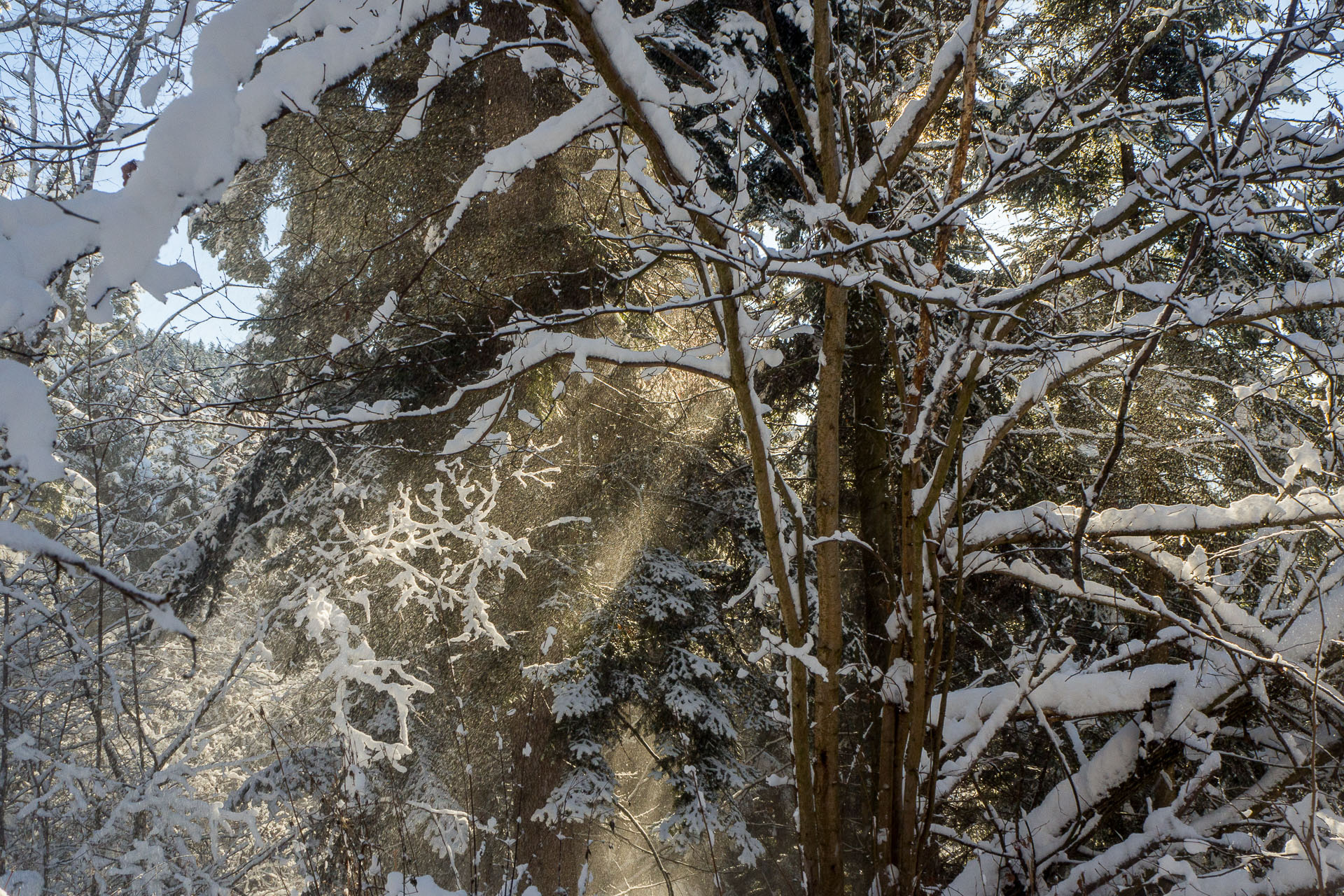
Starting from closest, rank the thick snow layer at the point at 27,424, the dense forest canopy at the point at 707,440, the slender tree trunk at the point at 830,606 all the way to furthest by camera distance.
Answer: the thick snow layer at the point at 27,424 → the dense forest canopy at the point at 707,440 → the slender tree trunk at the point at 830,606

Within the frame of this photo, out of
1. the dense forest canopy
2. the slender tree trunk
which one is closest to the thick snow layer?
the dense forest canopy

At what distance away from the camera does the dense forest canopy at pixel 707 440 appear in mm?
2199

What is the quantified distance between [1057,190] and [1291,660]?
5.73m

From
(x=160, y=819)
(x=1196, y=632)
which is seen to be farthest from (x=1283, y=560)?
(x=160, y=819)

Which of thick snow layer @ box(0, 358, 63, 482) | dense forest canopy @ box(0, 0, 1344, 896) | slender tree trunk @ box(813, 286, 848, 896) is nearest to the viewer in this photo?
thick snow layer @ box(0, 358, 63, 482)

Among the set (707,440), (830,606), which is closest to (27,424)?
(830,606)

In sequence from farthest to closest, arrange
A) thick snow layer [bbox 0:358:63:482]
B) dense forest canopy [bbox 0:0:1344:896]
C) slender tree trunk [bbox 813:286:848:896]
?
1. slender tree trunk [bbox 813:286:848:896]
2. dense forest canopy [bbox 0:0:1344:896]
3. thick snow layer [bbox 0:358:63:482]

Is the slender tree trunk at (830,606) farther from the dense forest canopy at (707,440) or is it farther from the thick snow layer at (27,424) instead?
the thick snow layer at (27,424)

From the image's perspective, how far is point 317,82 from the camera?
6.04 feet

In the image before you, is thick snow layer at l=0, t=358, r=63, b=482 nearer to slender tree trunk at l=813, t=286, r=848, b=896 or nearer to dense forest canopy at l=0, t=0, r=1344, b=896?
dense forest canopy at l=0, t=0, r=1344, b=896

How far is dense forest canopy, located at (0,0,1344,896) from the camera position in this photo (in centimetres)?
220

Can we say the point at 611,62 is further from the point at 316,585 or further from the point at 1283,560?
the point at 316,585

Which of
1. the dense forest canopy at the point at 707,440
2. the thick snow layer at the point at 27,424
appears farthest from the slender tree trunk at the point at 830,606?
the thick snow layer at the point at 27,424

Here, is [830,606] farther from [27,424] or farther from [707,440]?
[707,440]
